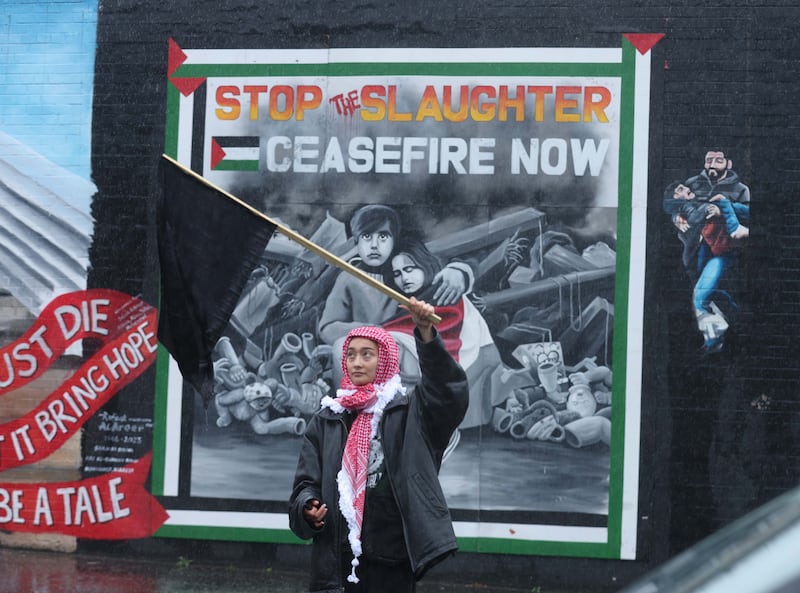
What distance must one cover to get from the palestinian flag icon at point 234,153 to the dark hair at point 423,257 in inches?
49.3

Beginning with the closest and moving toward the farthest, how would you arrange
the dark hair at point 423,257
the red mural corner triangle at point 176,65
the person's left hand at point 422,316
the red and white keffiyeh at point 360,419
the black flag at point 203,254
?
the person's left hand at point 422,316 → the red and white keffiyeh at point 360,419 → the black flag at point 203,254 → the dark hair at point 423,257 → the red mural corner triangle at point 176,65

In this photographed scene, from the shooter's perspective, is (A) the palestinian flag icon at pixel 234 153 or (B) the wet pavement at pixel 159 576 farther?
(A) the palestinian flag icon at pixel 234 153

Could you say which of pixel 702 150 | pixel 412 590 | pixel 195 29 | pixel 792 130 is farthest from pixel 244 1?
pixel 412 590

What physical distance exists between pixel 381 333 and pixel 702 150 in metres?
4.06

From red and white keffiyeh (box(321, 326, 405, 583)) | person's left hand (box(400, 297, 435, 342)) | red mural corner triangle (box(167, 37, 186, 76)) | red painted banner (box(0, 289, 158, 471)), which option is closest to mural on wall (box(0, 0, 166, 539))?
red painted banner (box(0, 289, 158, 471))

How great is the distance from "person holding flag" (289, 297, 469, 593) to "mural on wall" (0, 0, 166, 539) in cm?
425

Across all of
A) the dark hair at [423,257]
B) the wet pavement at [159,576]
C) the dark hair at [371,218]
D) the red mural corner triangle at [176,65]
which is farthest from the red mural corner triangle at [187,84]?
the wet pavement at [159,576]

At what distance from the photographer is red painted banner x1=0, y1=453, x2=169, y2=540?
8547mm

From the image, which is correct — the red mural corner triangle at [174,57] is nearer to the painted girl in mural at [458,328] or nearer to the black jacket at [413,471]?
the painted girl in mural at [458,328]

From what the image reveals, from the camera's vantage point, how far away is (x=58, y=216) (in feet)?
28.6

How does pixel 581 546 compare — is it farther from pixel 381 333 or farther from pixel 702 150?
pixel 381 333

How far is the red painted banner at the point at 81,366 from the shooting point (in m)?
8.62

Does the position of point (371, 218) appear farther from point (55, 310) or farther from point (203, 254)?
A: point (203, 254)

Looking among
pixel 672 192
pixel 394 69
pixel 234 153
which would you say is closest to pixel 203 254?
pixel 234 153
